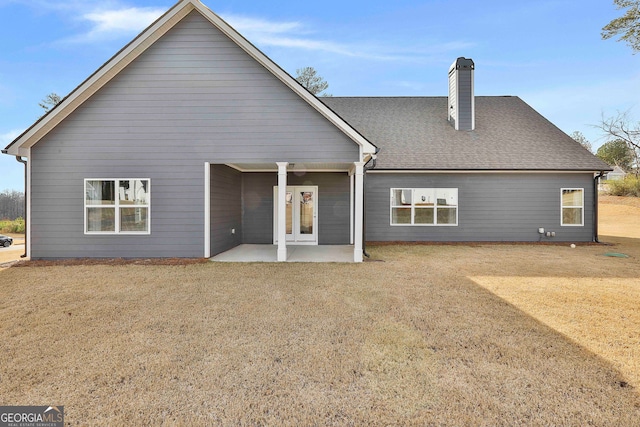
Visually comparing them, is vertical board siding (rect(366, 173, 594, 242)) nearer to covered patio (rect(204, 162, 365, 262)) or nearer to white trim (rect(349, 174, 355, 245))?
white trim (rect(349, 174, 355, 245))

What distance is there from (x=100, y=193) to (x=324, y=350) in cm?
813

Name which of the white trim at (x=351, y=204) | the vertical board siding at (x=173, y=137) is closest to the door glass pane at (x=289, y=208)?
the white trim at (x=351, y=204)

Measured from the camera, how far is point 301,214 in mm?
11375

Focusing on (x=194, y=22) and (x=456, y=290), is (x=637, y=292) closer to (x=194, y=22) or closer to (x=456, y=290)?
(x=456, y=290)

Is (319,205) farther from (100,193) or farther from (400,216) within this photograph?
(100,193)

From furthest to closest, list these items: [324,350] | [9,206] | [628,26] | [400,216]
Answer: [9,206] < [628,26] < [400,216] < [324,350]

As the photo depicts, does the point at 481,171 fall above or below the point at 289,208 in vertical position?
above

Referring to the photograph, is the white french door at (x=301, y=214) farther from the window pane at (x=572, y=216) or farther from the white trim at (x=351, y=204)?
the window pane at (x=572, y=216)

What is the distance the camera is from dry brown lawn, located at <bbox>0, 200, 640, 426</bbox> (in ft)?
7.59

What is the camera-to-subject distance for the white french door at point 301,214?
11281 mm

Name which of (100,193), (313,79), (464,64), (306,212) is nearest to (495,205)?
(464,64)

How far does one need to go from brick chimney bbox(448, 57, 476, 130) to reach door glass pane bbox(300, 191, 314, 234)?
741cm

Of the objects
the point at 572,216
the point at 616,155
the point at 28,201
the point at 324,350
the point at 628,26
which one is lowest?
the point at 324,350

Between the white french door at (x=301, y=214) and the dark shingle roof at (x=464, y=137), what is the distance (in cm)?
280
